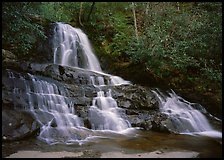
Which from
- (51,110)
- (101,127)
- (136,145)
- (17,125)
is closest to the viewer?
(136,145)

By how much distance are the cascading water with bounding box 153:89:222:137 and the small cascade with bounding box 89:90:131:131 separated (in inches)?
71.7

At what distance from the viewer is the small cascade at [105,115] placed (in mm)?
9156

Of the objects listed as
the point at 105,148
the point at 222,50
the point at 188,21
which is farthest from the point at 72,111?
the point at 188,21

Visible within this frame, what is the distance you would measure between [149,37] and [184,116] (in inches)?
210

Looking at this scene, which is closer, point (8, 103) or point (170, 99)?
point (8, 103)

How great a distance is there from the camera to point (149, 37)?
14.2 meters

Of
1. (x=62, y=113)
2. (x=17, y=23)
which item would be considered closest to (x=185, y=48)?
(x=62, y=113)

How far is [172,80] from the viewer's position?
12898mm

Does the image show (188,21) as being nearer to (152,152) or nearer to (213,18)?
(213,18)

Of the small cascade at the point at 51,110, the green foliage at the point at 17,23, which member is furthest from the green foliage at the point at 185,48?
the green foliage at the point at 17,23

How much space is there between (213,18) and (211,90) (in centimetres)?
315

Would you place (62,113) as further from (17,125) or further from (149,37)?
(149,37)

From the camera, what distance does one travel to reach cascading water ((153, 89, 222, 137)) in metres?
9.58

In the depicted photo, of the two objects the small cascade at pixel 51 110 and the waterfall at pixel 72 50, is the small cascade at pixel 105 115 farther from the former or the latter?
the waterfall at pixel 72 50
